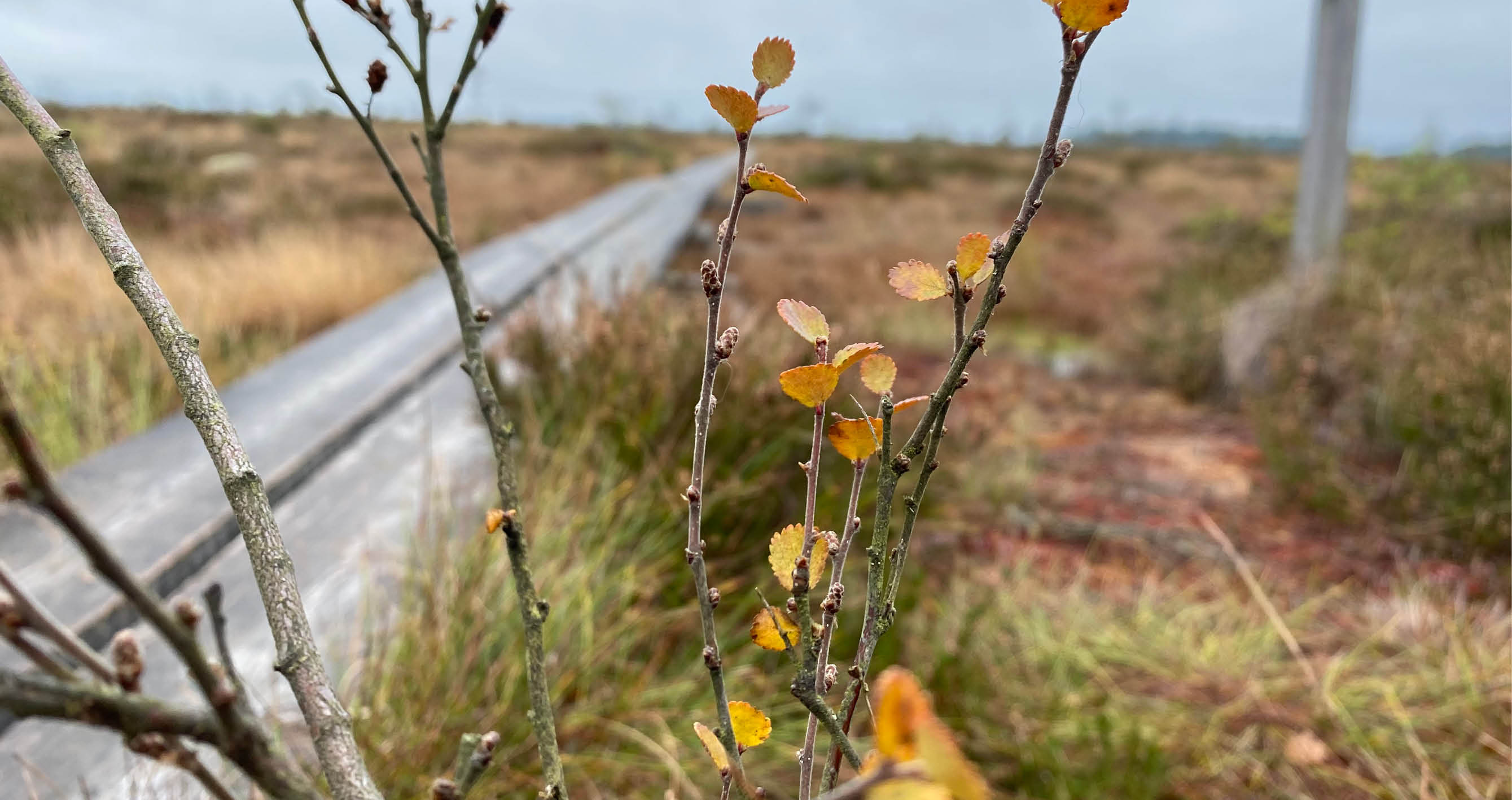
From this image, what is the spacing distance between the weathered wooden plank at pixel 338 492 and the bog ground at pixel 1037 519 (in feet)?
0.63

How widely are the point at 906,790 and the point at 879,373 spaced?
11.0 inches

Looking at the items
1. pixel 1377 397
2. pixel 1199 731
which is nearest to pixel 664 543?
pixel 1199 731

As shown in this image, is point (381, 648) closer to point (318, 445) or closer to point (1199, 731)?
point (318, 445)

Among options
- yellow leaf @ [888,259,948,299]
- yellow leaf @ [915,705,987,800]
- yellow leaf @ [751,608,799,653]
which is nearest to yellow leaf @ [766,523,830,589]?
yellow leaf @ [751,608,799,653]

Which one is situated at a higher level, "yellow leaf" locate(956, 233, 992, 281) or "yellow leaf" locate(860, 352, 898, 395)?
"yellow leaf" locate(956, 233, 992, 281)

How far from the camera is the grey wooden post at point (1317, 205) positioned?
517cm

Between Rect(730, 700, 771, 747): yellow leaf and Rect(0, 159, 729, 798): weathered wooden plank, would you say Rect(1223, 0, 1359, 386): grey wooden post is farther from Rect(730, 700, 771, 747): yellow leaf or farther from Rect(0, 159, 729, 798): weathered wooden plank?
Rect(730, 700, 771, 747): yellow leaf

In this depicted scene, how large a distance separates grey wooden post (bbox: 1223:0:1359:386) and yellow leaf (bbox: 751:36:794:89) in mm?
5522

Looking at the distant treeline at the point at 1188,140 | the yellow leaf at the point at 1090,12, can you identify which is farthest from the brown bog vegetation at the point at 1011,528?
the distant treeline at the point at 1188,140

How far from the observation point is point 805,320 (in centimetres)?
46

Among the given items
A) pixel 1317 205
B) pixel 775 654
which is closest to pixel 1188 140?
pixel 1317 205

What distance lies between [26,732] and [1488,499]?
412cm

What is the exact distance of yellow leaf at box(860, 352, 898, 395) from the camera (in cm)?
48

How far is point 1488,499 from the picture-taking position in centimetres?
304
